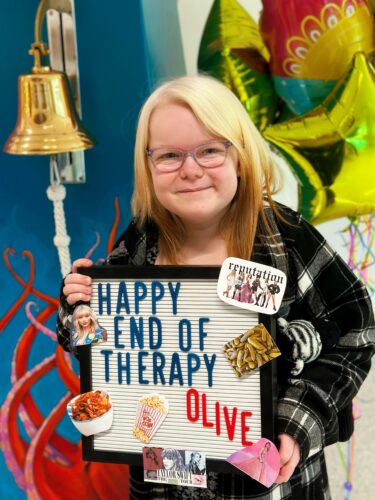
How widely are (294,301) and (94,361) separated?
1.09 feet

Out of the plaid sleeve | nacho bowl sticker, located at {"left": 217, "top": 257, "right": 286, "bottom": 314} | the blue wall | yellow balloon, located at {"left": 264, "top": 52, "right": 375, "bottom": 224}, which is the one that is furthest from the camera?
the blue wall

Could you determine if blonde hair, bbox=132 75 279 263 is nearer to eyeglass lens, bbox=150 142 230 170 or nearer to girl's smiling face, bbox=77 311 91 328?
eyeglass lens, bbox=150 142 230 170

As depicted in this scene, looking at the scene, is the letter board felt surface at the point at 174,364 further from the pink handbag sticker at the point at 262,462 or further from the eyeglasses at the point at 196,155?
the eyeglasses at the point at 196,155

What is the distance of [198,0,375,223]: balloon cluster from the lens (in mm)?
1325

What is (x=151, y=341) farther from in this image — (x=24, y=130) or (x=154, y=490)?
(x=24, y=130)

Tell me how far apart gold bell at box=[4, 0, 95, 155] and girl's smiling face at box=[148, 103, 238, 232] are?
449mm

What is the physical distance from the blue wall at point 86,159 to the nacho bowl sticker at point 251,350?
0.68 metres

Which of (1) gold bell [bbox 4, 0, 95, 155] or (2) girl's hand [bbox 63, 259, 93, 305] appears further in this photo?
(1) gold bell [bbox 4, 0, 95, 155]

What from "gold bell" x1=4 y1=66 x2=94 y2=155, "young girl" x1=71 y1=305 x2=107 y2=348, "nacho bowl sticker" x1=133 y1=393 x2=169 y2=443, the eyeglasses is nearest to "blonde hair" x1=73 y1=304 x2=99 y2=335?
"young girl" x1=71 y1=305 x2=107 y2=348

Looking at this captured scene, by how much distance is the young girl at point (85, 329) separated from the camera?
0.98m

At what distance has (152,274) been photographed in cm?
95

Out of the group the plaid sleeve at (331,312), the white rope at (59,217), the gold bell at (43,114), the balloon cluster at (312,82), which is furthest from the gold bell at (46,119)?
the plaid sleeve at (331,312)

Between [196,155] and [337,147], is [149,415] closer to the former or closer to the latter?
[196,155]

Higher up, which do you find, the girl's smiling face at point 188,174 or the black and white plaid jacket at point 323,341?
the girl's smiling face at point 188,174
